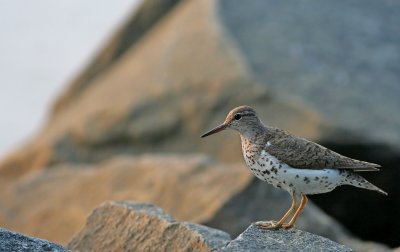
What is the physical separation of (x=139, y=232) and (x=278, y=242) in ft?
4.70

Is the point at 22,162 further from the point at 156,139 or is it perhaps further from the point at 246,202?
the point at 246,202

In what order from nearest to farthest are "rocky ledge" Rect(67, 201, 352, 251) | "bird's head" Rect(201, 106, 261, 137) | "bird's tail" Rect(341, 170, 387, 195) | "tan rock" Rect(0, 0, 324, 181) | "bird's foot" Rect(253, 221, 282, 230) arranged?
"rocky ledge" Rect(67, 201, 352, 251)
"bird's foot" Rect(253, 221, 282, 230)
"bird's tail" Rect(341, 170, 387, 195)
"bird's head" Rect(201, 106, 261, 137)
"tan rock" Rect(0, 0, 324, 181)

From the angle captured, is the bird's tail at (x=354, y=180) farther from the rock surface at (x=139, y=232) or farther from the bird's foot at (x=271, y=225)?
the rock surface at (x=139, y=232)

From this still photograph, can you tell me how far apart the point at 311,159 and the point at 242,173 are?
238 cm

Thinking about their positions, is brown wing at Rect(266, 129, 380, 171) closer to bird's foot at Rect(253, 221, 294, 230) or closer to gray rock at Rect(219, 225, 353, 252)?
bird's foot at Rect(253, 221, 294, 230)

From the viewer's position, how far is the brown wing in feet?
27.7

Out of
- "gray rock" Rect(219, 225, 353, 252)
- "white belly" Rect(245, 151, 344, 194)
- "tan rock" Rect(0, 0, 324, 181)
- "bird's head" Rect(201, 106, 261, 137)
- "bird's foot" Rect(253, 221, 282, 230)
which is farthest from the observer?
"tan rock" Rect(0, 0, 324, 181)

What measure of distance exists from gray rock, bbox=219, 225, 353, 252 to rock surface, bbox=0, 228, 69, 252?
1279mm

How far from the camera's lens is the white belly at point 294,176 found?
837cm

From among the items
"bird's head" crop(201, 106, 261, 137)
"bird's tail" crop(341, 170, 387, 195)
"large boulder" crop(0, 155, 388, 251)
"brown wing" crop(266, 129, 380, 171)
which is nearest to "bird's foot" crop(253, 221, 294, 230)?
"brown wing" crop(266, 129, 380, 171)

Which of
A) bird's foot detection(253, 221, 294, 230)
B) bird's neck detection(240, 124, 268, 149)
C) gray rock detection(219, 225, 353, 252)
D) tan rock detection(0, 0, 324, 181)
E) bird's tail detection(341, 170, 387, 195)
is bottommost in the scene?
gray rock detection(219, 225, 353, 252)

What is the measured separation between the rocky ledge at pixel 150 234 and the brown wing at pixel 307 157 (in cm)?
70

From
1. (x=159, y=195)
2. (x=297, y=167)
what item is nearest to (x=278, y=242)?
(x=297, y=167)

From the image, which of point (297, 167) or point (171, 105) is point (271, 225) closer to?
point (297, 167)
